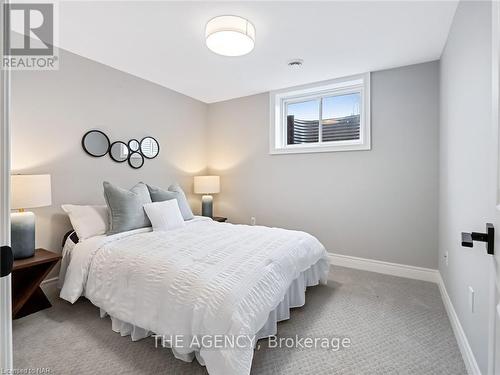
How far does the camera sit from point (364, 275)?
312 centimetres

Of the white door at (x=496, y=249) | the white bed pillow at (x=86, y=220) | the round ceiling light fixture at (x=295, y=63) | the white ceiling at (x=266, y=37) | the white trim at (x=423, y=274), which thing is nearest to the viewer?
the white door at (x=496, y=249)

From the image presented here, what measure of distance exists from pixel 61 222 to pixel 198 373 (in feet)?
7.14

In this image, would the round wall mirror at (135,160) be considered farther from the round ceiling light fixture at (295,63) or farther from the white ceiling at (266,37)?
the round ceiling light fixture at (295,63)

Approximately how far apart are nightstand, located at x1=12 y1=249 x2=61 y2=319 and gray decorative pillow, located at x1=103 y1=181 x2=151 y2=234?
0.53 meters

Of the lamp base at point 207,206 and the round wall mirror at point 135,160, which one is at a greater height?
the round wall mirror at point 135,160

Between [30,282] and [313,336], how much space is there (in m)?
2.33

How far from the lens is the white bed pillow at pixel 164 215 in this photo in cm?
270

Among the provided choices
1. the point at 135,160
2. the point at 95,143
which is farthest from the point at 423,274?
the point at 95,143

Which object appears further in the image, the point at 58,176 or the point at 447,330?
the point at 58,176

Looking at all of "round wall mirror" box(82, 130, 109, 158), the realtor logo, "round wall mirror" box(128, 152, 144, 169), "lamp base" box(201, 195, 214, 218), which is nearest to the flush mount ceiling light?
the realtor logo

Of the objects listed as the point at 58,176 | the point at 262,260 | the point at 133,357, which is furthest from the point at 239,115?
the point at 133,357

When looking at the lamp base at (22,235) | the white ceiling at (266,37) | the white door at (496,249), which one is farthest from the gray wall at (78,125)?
the white door at (496,249)

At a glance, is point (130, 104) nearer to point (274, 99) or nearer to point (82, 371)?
point (274, 99)

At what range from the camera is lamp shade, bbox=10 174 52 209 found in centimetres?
206
